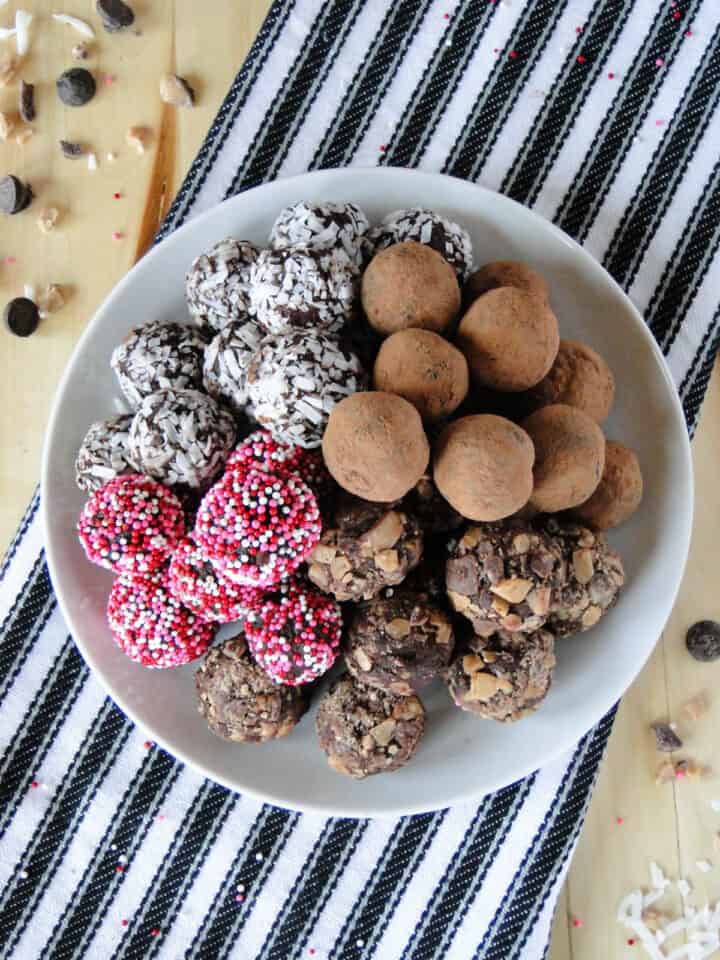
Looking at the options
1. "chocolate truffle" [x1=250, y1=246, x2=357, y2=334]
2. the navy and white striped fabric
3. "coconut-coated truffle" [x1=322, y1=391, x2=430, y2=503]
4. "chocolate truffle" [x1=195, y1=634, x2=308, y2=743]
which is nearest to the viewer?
"coconut-coated truffle" [x1=322, y1=391, x2=430, y2=503]

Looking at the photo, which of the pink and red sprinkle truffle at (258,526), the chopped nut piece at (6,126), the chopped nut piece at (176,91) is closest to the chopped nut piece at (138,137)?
the chopped nut piece at (176,91)

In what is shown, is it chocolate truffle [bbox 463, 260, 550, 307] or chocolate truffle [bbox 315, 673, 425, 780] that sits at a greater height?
chocolate truffle [bbox 463, 260, 550, 307]

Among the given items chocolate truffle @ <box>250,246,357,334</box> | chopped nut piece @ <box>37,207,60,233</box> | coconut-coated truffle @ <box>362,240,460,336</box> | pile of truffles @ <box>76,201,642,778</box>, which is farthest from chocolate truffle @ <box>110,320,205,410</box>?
chopped nut piece @ <box>37,207,60,233</box>

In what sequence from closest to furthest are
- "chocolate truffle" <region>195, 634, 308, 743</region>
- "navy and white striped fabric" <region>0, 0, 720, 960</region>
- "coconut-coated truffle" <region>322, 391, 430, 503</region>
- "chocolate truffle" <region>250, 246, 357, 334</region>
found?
"coconut-coated truffle" <region>322, 391, 430, 503</region>
"chocolate truffle" <region>250, 246, 357, 334</region>
"chocolate truffle" <region>195, 634, 308, 743</region>
"navy and white striped fabric" <region>0, 0, 720, 960</region>

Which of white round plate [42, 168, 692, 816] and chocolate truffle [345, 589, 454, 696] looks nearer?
chocolate truffle [345, 589, 454, 696]

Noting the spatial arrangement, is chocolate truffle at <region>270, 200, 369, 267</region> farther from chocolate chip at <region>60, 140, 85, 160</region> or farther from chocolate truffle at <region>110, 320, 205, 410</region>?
chocolate chip at <region>60, 140, 85, 160</region>

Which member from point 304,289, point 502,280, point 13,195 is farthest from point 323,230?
point 13,195

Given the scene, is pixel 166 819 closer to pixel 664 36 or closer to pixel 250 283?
pixel 250 283
